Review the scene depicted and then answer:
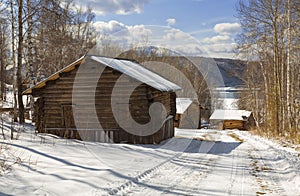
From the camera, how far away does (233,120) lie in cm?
4550

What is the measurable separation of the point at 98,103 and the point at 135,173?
7838 mm

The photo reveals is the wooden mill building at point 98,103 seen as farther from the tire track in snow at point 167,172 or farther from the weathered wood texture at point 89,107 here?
the tire track in snow at point 167,172

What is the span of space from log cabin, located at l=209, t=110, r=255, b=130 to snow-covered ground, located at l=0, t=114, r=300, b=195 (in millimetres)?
33959

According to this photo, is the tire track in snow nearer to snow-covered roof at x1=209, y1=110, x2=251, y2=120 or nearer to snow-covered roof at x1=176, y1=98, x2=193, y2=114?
snow-covered roof at x1=176, y1=98, x2=193, y2=114

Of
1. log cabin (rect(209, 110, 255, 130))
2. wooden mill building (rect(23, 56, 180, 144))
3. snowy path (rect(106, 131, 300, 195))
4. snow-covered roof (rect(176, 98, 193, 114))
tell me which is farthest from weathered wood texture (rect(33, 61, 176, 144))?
log cabin (rect(209, 110, 255, 130))

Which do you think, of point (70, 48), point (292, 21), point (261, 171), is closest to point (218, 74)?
point (70, 48)

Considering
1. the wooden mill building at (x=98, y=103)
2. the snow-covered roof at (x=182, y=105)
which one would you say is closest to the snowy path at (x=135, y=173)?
the wooden mill building at (x=98, y=103)

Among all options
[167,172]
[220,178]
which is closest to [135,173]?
Result: [167,172]

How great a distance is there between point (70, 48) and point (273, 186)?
26.7 metres

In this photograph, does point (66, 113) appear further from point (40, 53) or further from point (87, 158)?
point (40, 53)

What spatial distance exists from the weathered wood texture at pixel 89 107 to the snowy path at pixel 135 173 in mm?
3342

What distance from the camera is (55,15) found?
16.4 meters

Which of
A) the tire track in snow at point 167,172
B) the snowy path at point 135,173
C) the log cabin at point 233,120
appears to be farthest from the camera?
the log cabin at point 233,120

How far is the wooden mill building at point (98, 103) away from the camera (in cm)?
1534
